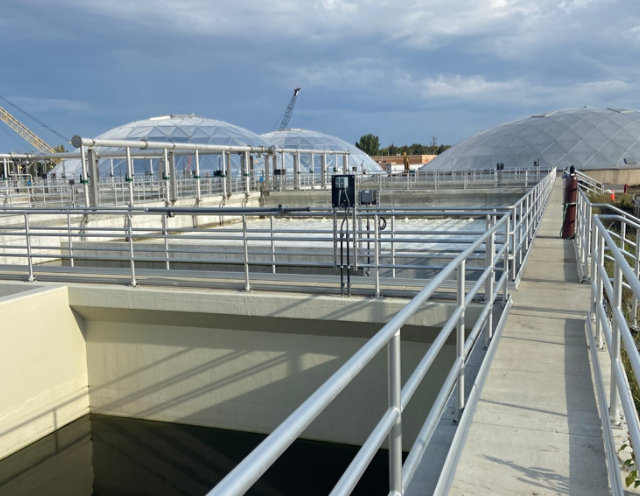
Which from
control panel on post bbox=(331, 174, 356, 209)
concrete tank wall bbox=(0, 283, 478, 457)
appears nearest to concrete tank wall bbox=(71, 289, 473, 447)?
concrete tank wall bbox=(0, 283, 478, 457)

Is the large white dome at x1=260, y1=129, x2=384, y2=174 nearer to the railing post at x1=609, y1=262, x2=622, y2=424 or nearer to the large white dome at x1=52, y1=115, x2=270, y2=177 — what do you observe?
the large white dome at x1=52, y1=115, x2=270, y2=177

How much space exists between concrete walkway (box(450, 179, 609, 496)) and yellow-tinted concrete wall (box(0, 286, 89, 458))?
264 inches

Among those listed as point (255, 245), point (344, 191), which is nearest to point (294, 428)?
point (344, 191)

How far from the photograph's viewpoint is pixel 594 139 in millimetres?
50188

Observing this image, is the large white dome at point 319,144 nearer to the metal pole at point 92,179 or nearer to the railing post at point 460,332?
the metal pole at point 92,179

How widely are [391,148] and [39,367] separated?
135965 millimetres

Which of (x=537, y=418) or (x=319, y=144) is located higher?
(x=319, y=144)

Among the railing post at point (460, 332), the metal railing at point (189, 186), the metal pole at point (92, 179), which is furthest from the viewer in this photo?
the metal railing at point (189, 186)

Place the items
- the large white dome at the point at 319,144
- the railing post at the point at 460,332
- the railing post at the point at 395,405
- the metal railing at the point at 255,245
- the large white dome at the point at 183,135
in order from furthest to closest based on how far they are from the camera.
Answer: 1. the large white dome at the point at 319,144
2. the large white dome at the point at 183,135
3. the metal railing at the point at 255,245
4. the railing post at the point at 460,332
5. the railing post at the point at 395,405

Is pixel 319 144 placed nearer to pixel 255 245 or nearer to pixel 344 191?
pixel 255 245

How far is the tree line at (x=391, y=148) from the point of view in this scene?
13500 cm

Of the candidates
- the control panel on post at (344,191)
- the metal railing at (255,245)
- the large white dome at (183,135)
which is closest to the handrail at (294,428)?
the metal railing at (255,245)

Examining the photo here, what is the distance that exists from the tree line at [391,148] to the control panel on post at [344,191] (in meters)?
125

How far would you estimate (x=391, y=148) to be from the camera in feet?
465
